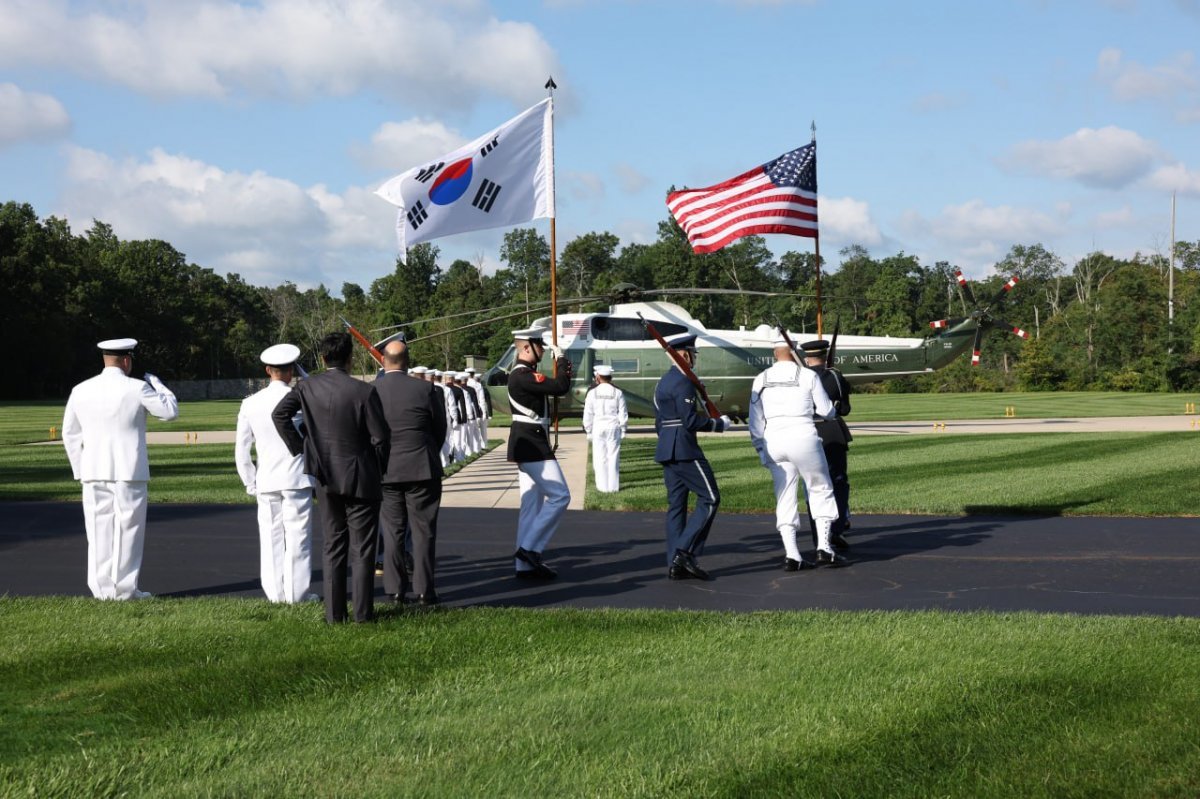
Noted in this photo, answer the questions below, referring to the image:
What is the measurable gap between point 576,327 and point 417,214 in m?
15.9

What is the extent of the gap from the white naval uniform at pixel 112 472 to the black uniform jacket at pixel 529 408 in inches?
112

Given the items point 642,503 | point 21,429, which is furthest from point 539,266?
point 642,503

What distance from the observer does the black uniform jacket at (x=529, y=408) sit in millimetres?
10031

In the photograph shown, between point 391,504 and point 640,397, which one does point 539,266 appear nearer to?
point 640,397

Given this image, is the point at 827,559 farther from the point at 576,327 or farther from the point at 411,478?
the point at 576,327


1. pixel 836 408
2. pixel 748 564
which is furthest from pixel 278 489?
pixel 836 408

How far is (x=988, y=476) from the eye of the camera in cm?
1836

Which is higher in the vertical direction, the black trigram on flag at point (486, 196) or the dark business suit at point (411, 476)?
the black trigram on flag at point (486, 196)

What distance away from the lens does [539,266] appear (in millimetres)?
125000

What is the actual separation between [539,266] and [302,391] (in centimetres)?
11835

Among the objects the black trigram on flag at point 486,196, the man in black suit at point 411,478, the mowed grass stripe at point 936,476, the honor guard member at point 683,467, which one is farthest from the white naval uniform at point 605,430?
the man in black suit at point 411,478

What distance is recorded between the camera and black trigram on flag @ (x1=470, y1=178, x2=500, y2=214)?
15062 millimetres

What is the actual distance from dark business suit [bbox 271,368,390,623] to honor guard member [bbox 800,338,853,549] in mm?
5106

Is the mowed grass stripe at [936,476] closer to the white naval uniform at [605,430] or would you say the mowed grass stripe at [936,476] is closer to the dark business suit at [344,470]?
the white naval uniform at [605,430]
